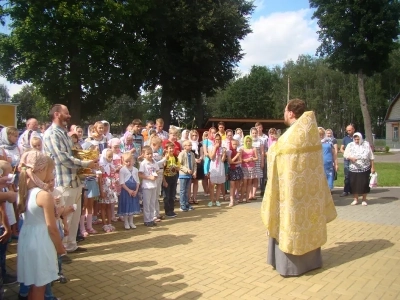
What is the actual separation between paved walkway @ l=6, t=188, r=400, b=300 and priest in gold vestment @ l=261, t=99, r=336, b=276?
0.27 metres

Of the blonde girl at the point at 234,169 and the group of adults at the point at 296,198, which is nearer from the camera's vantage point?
the group of adults at the point at 296,198

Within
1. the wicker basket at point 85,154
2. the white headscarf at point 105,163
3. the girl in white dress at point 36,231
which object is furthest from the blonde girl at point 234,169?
the girl in white dress at point 36,231

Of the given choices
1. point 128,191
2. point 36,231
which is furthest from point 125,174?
point 36,231

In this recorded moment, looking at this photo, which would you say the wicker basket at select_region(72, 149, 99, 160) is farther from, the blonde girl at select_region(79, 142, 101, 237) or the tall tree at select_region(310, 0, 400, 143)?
the tall tree at select_region(310, 0, 400, 143)

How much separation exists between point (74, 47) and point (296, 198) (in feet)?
69.5

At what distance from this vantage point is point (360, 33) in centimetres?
3141

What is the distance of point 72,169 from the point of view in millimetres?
5125

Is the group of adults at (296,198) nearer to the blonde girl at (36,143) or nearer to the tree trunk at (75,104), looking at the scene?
the blonde girl at (36,143)

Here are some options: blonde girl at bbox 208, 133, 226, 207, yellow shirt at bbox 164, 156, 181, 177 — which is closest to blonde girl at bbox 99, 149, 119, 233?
yellow shirt at bbox 164, 156, 181, 177

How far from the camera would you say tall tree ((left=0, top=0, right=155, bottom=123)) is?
845 inches

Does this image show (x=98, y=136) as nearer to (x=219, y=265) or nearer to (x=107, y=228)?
(x=107, y=228)

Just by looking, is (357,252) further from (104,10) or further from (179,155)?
(104,10)

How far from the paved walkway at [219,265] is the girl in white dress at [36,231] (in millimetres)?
876

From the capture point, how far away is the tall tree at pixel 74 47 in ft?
70.4
